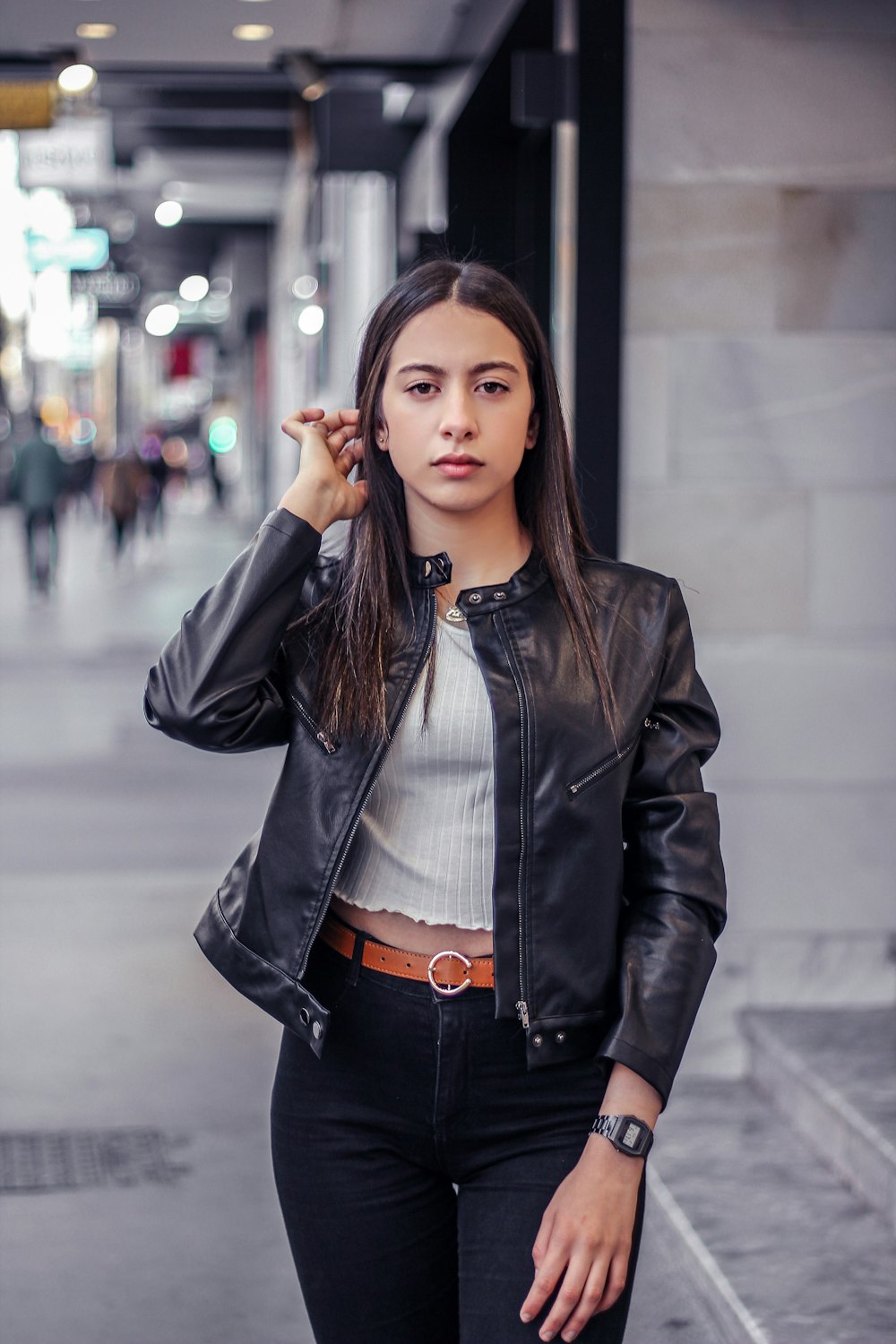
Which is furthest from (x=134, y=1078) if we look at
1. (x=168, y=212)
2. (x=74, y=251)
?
(x=168, y=212)

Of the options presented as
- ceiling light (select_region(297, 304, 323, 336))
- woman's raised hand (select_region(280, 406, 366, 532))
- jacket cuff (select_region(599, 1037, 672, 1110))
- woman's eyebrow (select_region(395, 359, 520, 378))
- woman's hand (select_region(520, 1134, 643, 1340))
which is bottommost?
woman's hand (select_region(520, 1134, 643, 1340))

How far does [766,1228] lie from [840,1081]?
545mm

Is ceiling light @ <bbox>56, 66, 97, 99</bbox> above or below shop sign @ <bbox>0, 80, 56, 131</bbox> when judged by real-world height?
above

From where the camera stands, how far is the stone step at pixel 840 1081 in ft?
12.3

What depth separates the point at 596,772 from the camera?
188cm

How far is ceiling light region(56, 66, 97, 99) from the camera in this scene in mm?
9633

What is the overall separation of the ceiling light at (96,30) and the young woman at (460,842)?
23.6 ft

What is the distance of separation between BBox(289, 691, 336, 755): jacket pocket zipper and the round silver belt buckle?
0.89 feet

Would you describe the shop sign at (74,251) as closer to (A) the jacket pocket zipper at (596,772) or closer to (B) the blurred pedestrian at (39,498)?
(B) the blurred pedestrian at (39,498)

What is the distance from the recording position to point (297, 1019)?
Result: 1.94 meters

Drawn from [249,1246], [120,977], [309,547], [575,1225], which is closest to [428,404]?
[309,547]

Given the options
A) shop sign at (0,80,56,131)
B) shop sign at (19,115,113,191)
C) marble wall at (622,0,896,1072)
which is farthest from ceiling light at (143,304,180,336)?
marble wall at (622,0,896,1072)

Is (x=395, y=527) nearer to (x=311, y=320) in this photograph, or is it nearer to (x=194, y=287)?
(x=311, y=320)

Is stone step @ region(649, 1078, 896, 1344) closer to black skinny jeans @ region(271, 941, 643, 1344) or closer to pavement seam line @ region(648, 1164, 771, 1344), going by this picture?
pavement seam line @ region(648, 1164, 771, 1344)
